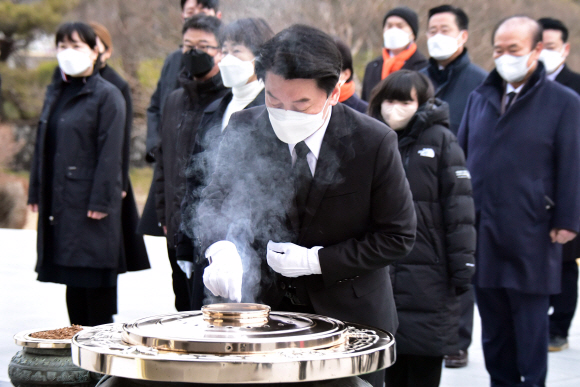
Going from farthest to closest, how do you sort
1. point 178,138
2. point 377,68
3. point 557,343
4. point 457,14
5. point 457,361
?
point 377,68 < point 457,14 < point 557,343 < point 457,361 < point 178,138

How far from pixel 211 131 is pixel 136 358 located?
2199mm

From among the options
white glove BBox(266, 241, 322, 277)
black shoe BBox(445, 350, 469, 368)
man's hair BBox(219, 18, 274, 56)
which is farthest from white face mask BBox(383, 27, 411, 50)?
white glove BBox(266, 241, 322, 277)

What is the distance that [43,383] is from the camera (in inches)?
103

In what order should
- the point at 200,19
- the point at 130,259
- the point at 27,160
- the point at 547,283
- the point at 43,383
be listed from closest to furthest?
the point at 43,383, the point at 547,283, the point at 200,19, the point at 130,259, the point at 27,160

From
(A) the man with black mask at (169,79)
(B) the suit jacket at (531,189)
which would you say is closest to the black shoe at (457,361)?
(B) the suit jacket at (531,189)

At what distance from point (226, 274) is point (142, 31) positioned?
1373 cm

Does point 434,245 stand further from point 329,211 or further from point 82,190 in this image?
point 82,190

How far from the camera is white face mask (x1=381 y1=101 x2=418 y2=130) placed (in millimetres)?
3957

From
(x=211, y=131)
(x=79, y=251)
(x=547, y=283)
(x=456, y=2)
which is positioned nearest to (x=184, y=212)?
(x=211, y=131)

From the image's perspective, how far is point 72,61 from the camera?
15.9ft

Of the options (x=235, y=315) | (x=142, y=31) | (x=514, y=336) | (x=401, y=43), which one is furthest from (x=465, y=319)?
(x=142, y=31)

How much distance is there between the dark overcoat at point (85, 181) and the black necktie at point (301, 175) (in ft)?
8.12

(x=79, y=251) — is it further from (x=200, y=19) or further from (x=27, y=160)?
(x=27, y=160)

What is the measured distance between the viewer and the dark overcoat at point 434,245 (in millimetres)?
3668
